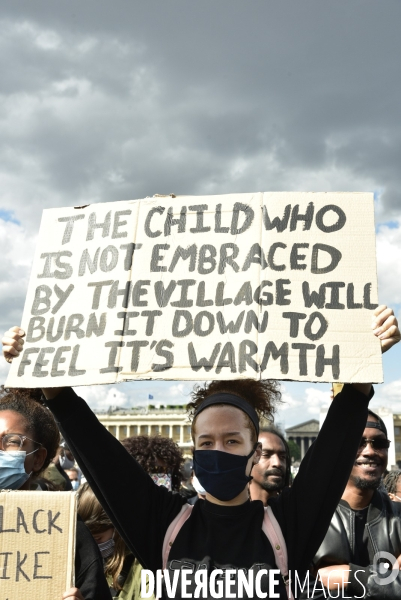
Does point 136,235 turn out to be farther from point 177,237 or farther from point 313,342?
point 313,342

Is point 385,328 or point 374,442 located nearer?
point 385,328

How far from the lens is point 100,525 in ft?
14.1

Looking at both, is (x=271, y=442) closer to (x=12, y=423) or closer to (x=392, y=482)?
(x=12, y=423)

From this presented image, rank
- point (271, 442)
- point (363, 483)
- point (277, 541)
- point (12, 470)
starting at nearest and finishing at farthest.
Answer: point (277, 541) → point (12, 470) → point (363, 483) → point (271, 442)

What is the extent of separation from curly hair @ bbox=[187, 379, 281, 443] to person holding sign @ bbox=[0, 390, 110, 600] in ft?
2.49

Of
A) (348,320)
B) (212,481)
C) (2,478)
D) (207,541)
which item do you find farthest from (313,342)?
(2,478)

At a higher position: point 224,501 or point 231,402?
point 231,402

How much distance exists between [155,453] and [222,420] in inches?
137

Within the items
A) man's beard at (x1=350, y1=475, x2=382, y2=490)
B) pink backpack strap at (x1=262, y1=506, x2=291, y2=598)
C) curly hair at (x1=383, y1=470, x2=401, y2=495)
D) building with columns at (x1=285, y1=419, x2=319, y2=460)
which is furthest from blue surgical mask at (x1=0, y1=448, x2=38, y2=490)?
building with columns at (x1=285, y1=419, x2=319, y2=460)

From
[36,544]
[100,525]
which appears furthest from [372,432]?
[36,544]

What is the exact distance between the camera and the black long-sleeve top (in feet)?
8.00

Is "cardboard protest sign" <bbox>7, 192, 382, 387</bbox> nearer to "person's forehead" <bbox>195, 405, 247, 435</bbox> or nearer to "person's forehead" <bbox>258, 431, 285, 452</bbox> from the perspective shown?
"person's forehead" <bbox>195, 405, 247, 435</bbox>

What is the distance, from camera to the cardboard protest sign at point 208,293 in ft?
8.72

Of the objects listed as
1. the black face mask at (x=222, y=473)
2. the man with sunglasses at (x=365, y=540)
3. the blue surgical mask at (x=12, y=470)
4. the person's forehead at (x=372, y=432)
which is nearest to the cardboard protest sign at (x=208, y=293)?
the black face mask at (x=222, y=473)
